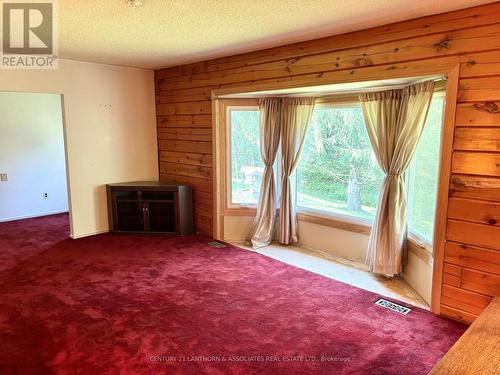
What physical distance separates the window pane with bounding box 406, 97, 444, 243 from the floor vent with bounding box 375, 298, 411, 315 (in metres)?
0.65

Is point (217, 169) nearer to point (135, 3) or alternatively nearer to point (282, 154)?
point (282, 154)

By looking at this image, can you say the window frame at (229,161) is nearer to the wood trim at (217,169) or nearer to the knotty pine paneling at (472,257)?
the wood trim at (217,169)

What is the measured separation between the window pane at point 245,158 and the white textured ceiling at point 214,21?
94 cm

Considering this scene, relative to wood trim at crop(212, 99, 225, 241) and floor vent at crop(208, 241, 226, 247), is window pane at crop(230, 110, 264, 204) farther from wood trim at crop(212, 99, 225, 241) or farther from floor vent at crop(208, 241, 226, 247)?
floor vent at crop(208, 241, 226, 247)

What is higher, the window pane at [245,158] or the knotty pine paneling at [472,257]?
the window pane at [245,158]

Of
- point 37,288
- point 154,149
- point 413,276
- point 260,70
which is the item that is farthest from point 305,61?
point 37,288

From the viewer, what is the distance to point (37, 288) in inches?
137

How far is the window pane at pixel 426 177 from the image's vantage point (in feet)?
10.9

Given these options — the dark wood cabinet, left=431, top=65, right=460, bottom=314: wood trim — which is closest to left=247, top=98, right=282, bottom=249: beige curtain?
the dark wood cabinet

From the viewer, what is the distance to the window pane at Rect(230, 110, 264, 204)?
16.0ft

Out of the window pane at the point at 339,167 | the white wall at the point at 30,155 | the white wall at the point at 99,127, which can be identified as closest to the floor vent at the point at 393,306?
the window pane at the point at 339,167

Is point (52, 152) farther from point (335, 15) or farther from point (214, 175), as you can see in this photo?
point (335, 15)

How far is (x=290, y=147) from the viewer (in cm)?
460

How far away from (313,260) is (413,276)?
1.12 m
